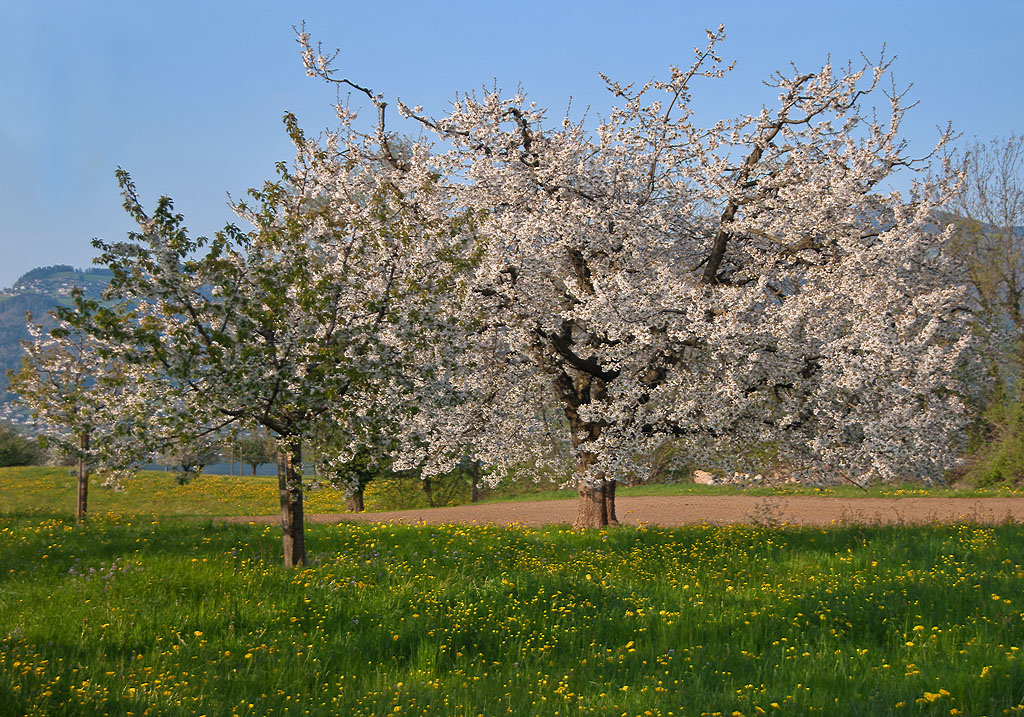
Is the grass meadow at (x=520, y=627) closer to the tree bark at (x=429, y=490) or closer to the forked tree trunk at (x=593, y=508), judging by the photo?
the forked tree trunk at (x=593, y=508)

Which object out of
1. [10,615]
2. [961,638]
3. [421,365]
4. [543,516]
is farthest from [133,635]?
[543,516]

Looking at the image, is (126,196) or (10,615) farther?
(126,196)

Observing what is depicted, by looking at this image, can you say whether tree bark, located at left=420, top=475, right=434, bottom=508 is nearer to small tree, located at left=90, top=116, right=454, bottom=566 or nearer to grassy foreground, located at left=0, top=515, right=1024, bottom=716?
grassy foreground, located at left=0, top=515, right=1024, bottom=716

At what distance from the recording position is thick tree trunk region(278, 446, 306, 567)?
1154cm

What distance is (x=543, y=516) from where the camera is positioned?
22984 millimetres

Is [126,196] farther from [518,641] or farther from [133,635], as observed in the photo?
[518,641]

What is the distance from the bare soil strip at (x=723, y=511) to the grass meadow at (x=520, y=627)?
6.74 m

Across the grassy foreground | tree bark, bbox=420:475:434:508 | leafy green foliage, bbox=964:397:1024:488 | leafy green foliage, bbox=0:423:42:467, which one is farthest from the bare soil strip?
leafy green foliage, bbox=0:423:42:467

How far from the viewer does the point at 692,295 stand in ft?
44.2

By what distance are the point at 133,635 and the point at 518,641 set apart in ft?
14.4

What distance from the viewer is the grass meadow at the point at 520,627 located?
6289 millimetres

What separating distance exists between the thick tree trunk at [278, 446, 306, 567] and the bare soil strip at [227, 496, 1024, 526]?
7879 millimetres

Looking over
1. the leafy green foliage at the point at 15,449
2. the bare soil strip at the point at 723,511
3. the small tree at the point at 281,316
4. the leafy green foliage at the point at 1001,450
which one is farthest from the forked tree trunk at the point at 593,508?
the leafy green foliage at the point at 15,449

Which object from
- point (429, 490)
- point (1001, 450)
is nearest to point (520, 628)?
point (1001, 450)
